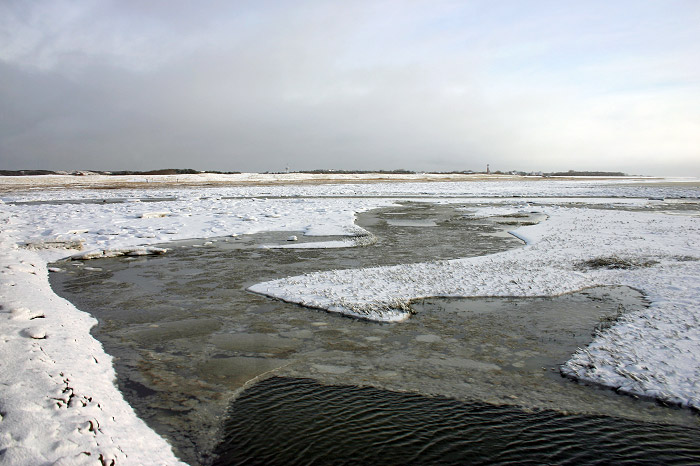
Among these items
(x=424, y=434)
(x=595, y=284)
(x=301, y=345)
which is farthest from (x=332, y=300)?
(x=595, y=284)

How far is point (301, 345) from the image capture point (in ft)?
15.6

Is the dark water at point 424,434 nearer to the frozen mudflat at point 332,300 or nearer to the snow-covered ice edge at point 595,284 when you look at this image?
the frozen mudflat at point 332,300

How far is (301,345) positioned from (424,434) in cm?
193

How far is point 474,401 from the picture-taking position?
360 centimetres

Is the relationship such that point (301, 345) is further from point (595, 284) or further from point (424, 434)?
point (595, 284)

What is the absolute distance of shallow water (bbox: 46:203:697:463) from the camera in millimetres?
3576

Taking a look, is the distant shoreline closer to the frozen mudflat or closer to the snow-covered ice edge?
the frozen mudflat

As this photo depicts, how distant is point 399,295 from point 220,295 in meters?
2.66

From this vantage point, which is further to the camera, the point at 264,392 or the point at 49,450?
the point at 264,392

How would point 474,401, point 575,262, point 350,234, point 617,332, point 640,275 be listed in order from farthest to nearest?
point 350,234 → point 575,262 → point 640,275 → point 617,332 → point 474,401

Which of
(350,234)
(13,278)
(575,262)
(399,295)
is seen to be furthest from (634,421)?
(350,234)

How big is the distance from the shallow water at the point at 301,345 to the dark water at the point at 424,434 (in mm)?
171

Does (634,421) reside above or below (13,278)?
below

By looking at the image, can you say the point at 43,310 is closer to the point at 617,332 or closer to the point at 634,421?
the point at 634,421
